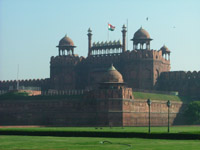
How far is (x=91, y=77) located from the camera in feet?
352

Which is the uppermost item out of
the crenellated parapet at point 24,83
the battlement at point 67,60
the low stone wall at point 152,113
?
the battlement at point 67,60

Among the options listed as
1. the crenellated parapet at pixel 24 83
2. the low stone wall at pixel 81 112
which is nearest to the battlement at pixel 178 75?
the low stone wall at pixel 81 112

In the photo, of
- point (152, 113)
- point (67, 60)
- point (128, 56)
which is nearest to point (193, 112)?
point (152, 113)

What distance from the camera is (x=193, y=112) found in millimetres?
92812

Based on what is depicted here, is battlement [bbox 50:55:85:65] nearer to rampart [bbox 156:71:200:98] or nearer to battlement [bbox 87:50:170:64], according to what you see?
battlement [bbox 87:50:170:64]

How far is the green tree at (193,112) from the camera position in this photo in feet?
304

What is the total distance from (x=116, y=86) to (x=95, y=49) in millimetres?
23790

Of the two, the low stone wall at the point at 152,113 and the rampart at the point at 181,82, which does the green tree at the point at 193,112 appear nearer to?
the low stone wall at the point at 152,113

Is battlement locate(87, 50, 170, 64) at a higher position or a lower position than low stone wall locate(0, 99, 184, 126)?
higher

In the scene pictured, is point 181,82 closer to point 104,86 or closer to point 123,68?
point 123,68

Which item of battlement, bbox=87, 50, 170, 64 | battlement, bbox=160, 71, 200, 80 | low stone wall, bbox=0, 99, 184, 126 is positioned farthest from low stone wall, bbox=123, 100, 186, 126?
battlement, bbox=87, 50, 170, 64

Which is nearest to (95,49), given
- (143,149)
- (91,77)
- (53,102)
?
(91,77)

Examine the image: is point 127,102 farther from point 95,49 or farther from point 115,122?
point 95,49

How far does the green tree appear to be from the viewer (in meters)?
92.8
